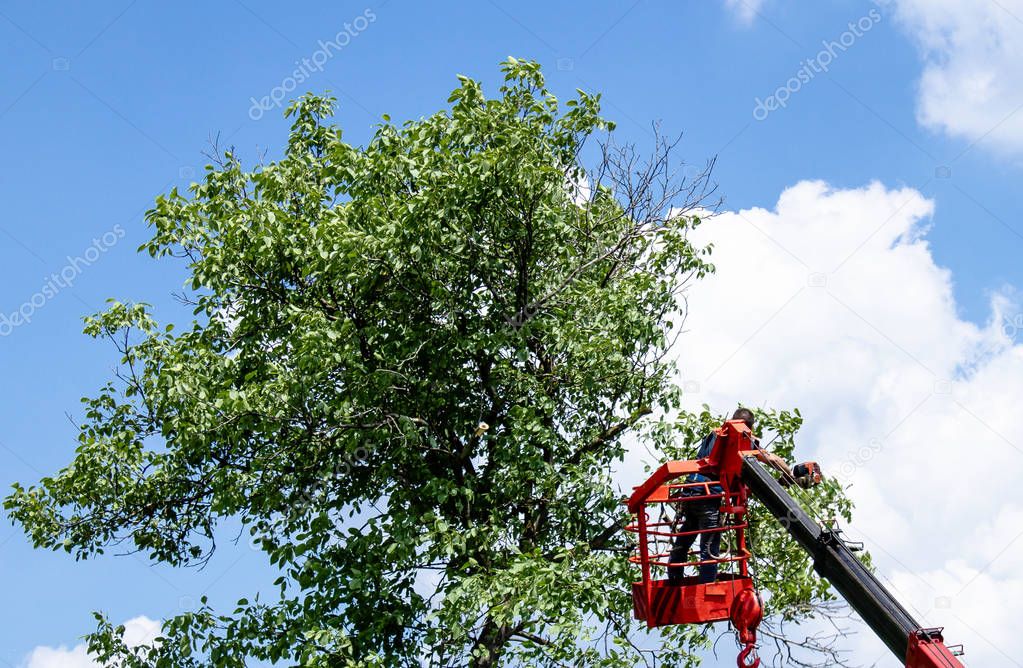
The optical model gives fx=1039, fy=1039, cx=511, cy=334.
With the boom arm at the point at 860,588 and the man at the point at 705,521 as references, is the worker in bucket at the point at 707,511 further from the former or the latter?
the boom arm at the point at 860,588

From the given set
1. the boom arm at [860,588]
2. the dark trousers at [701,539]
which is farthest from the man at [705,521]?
the boom arm at [860,588]

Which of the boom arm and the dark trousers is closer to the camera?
the boom arm

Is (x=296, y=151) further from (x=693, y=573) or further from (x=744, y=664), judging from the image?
(x=744, y=664)

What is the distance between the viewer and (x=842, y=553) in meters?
9.41

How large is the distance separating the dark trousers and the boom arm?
691 mm

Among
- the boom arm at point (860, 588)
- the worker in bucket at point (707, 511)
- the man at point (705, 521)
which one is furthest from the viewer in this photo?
the man at point (705, 521)

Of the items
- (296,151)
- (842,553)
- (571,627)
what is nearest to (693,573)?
(571,627)

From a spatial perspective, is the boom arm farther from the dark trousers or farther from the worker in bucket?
the dark trousers

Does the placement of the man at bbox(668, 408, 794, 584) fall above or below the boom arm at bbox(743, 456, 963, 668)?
above

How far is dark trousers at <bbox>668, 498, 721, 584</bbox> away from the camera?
35.0 feet

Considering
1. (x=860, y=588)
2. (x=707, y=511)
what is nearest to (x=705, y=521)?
(x=707, y=511)

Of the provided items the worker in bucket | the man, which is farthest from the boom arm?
the man

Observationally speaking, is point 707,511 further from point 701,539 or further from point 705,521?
point 701,539

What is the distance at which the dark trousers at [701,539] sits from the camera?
1066 cm
